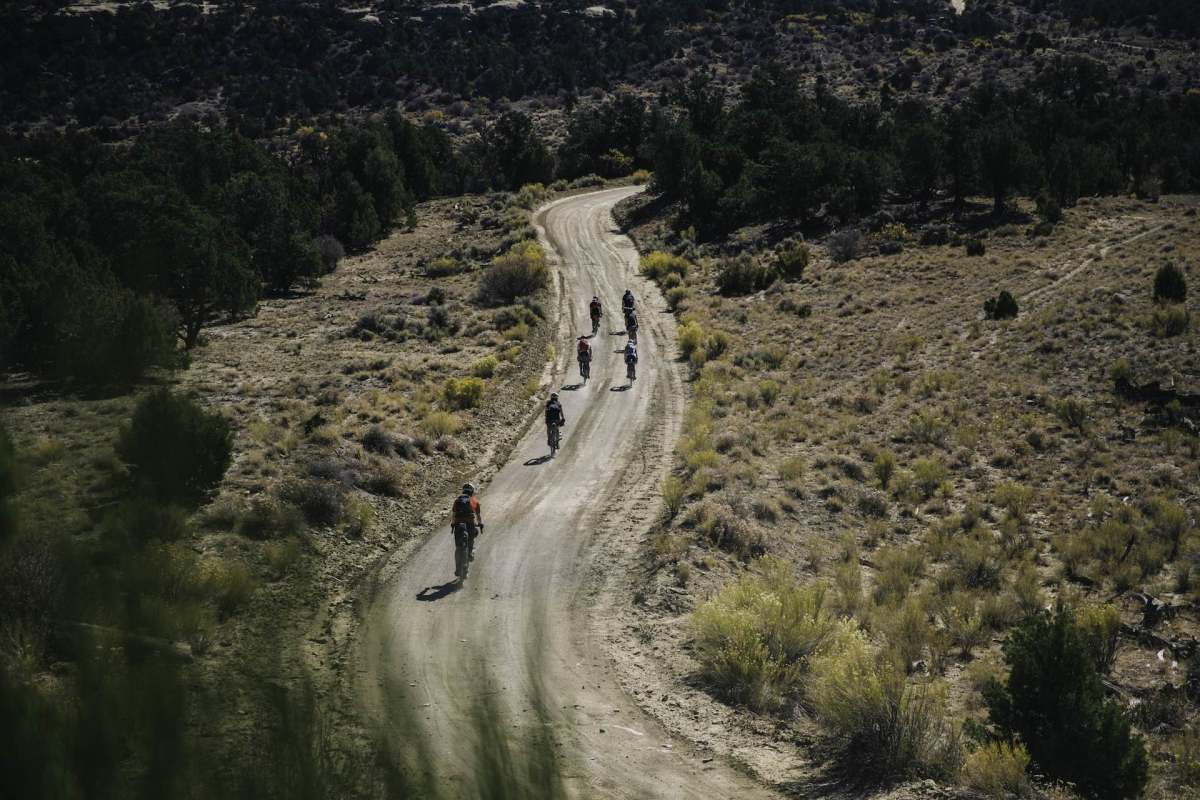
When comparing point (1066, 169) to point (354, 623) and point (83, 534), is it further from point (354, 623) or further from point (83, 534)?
point (83, 534)

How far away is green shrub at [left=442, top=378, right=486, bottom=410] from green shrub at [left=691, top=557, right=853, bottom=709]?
56.1 feet

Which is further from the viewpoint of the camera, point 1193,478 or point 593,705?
point 1193,478

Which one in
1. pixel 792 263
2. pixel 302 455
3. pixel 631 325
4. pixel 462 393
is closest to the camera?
pixel 302 455

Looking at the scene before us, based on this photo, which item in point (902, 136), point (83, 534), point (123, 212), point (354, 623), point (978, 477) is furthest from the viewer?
point (902, 136)

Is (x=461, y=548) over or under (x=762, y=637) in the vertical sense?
over

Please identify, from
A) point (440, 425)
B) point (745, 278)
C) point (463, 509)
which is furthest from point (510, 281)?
point (463, 509)

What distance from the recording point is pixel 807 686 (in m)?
13.8

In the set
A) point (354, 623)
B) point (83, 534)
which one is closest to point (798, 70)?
→ point (354, 623)

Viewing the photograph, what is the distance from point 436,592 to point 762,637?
692cm

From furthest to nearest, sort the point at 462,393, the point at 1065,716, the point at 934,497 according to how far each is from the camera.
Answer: the point at 462,393, the point at 934,497, the point at 1065,716

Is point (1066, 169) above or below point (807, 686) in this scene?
above

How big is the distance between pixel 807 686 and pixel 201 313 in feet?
107

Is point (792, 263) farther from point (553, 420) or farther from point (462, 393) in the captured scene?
point (553, 420)

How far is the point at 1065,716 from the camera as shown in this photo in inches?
425
